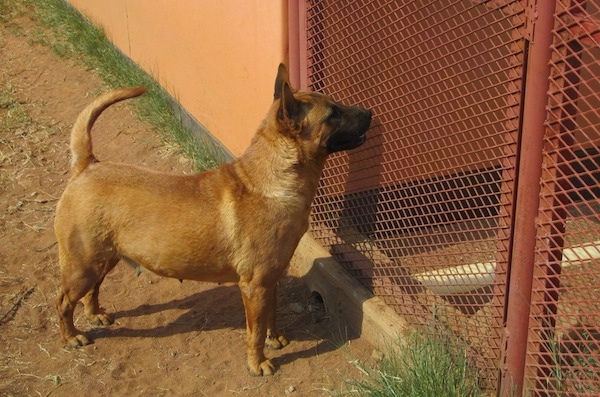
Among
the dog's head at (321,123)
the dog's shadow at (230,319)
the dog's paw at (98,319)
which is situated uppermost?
the dog's head at (321,123)

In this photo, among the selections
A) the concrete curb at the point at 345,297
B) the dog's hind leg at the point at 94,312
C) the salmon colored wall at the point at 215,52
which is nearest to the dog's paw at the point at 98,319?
the dog's hind leg at the point at 94,312

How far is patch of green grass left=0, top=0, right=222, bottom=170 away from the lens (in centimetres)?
714

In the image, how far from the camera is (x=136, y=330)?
202 inches

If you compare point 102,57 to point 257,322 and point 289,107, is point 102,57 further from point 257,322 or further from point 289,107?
point 257,322

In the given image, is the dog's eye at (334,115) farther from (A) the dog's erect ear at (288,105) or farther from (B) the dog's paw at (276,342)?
(B) the dog's paw at (276,342)

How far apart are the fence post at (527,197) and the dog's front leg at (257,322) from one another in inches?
57.6

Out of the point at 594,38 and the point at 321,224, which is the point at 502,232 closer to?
the point at 594,38

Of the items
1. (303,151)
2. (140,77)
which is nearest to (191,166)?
(140,77)

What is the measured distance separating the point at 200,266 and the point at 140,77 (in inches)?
157

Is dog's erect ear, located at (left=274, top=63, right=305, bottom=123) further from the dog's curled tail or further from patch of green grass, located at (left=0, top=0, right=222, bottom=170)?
patch of green grass, located at (left=0, top=0, right=222, bottom=170)

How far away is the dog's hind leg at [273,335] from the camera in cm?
490

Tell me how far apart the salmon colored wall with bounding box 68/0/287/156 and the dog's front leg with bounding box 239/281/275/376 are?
5.63 feet

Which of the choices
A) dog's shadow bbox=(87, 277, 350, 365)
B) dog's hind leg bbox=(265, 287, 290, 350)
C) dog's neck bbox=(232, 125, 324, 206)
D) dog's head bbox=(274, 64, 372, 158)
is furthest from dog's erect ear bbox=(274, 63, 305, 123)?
dog's shadow bbox=(87, 277, 350, 365)

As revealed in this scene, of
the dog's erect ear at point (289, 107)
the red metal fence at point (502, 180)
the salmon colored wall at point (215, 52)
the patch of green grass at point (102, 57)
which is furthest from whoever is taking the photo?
the patch of green grass at point (102, 57)
